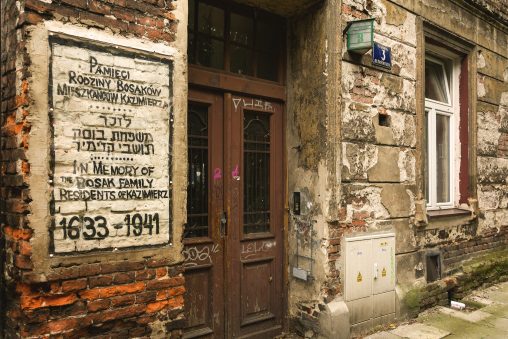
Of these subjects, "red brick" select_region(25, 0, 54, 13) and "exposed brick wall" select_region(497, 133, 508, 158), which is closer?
"red brick" select_region(25, 0, 54, 13)

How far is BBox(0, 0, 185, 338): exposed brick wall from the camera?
243 cm

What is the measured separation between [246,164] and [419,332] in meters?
2.38

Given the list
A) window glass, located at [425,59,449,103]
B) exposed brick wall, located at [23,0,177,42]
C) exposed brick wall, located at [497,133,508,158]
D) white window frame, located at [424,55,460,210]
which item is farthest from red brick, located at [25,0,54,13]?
exposed brick wall, located at [497,133,508,158]

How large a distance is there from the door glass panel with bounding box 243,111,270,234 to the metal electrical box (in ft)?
2.79

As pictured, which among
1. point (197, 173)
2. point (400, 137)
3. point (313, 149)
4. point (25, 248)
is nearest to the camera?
point (25, 248)

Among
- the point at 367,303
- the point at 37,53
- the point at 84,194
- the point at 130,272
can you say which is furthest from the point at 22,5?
the point at 367,303

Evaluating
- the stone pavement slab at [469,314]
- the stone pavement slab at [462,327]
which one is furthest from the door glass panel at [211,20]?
the stone pavement slab at [469,314]

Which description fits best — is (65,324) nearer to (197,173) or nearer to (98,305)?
(98,305)

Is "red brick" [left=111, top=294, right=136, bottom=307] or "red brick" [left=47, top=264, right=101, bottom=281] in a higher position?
"red brick" [left=47, top=264, right=101, bottom=281]

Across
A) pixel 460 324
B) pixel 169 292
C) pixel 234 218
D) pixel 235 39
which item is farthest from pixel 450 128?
pixel 169 292

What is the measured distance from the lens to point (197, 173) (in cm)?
364

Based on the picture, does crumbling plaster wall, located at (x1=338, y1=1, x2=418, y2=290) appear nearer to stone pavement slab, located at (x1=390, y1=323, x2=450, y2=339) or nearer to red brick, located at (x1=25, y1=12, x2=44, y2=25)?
stone pavement slab, located at (x1=390, y1=323, x2=450, y2=339)

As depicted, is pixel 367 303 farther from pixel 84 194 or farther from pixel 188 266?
pixel 84 194

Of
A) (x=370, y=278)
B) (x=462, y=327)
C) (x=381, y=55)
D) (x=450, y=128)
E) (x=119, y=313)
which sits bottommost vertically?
(x=462, y=327)
